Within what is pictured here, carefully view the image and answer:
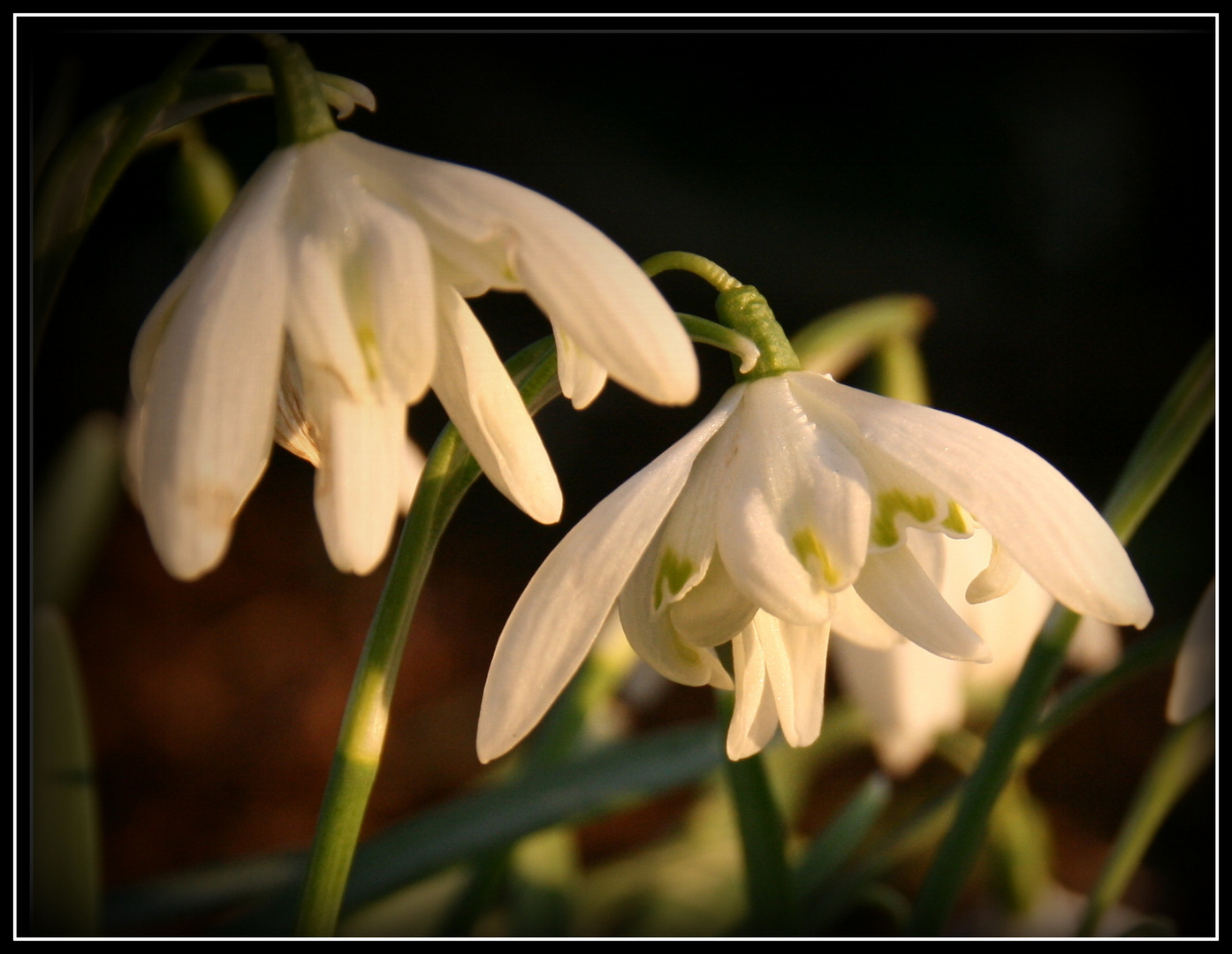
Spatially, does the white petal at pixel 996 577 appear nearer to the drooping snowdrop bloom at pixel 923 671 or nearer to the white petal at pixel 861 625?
the white petal at pixel 861 625

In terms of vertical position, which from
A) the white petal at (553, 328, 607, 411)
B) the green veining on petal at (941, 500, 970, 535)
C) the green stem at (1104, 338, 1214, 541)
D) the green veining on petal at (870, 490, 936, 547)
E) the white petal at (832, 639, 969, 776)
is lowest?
the white petal at (832, 639, 969, 776)

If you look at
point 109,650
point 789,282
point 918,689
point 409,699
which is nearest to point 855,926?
point 918,689

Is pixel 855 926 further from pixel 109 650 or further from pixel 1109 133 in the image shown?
pixel 109 650

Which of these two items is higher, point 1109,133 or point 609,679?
point 1109,133

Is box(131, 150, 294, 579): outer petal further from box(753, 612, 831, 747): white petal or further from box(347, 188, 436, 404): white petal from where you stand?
box(753, 612, 831, 747): white petal

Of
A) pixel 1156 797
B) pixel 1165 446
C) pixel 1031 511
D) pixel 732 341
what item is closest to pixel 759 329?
pixel 732 341

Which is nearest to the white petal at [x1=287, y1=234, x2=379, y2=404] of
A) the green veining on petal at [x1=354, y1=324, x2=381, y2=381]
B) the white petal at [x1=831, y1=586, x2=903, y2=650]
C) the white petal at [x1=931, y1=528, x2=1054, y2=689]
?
the green veining on petal at [x1=354, y1=324, x2=381, y2=381]
